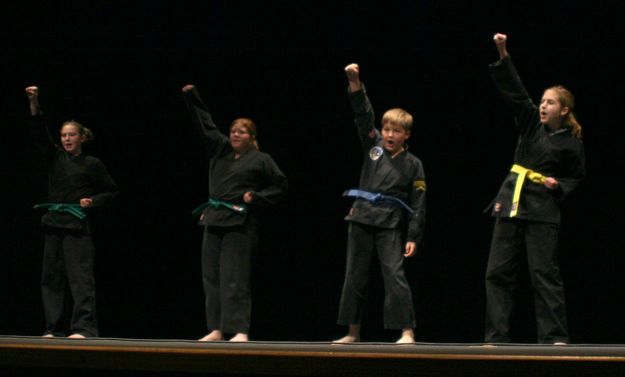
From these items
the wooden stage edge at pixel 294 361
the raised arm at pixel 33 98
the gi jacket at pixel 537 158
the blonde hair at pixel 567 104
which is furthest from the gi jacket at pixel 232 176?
the blonde hair at pixel 567 104

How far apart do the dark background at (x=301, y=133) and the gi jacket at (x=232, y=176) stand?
79cm

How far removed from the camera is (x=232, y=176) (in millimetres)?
4254

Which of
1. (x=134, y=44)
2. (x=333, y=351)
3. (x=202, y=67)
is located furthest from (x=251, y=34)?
(x=333, y=351)

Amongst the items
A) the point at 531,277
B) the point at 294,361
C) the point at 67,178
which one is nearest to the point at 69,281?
the point at 67,178

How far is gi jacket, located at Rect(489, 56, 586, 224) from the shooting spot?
3.72m

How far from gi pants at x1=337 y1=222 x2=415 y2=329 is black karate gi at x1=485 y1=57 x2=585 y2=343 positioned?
37 centimetres

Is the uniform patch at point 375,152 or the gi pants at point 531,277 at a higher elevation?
the uniform patch at point 375,152

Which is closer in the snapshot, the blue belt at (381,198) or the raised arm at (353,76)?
the raised arm at (353,76)

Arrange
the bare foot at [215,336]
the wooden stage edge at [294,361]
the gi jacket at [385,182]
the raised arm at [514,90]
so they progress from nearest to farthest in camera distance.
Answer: the wooden stage edge at [294,361]
the raised arm at [514,90]
the gi jacket at [385,182]
the bare foot at [215,336]

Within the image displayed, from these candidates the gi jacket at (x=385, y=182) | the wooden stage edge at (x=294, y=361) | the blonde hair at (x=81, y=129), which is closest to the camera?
the wooden stage edge at (x=294, y=361)

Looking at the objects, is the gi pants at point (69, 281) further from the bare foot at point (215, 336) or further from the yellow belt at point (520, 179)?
the yellow belt at point (520, 179)

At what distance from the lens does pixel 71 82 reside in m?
5.24

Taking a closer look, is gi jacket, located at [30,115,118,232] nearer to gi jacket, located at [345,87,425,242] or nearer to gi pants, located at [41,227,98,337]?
gi pants, located at [41,227,98,337]

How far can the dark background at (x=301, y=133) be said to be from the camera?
15.9 feet
